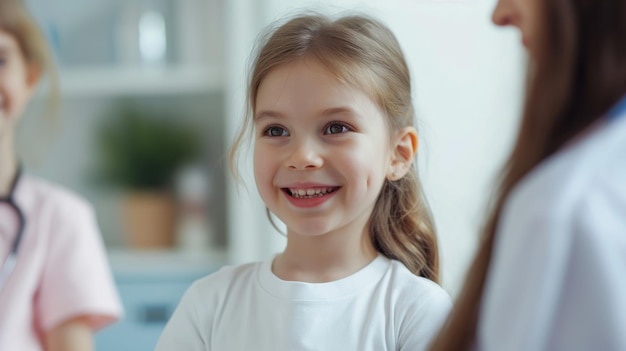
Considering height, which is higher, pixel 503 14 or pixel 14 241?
pixel 503 14

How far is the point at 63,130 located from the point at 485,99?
1370mm

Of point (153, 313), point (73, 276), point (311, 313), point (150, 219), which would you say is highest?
point (311, 313)

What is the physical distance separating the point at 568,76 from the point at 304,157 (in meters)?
0.37

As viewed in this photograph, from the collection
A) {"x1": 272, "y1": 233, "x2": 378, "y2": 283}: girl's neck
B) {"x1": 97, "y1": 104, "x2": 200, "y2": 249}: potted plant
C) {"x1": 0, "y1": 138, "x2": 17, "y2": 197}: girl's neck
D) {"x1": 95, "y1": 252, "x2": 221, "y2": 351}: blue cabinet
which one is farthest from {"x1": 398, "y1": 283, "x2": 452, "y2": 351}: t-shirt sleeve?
{"x1": 97, "y1": 104, "x2": 200, "y2": 249}: potted plant

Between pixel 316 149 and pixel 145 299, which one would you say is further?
pixel 145 299

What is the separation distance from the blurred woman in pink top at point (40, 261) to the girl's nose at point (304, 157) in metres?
0.55

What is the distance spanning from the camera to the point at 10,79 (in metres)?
1.43

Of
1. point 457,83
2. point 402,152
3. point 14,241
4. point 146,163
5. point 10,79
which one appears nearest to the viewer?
point 402,152

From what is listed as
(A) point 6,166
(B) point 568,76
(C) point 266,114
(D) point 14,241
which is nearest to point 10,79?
(A) point 6,166

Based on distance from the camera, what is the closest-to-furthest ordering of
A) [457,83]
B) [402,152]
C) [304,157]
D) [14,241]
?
[304,157]
[402,152]
[14,241]
[457,83]

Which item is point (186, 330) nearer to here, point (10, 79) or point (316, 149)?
point (316, 149)

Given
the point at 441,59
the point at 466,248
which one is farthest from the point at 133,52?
the point at 466,248

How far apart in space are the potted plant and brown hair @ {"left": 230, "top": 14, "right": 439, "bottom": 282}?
1424 millimetres

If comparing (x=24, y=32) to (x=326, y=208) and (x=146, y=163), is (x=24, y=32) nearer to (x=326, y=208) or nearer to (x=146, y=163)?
(x=326, y=208)
